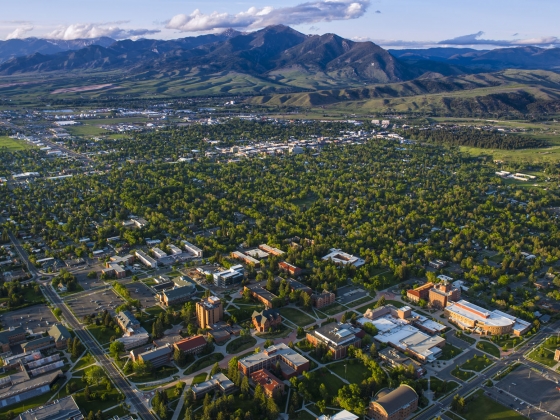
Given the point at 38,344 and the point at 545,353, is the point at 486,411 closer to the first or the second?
the point at 545,353

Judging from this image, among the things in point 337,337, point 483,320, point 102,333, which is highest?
point 337,337

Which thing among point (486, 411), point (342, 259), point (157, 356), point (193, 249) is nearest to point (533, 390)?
point (486, 411)

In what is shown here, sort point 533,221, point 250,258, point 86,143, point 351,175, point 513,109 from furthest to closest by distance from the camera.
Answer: point 513,109 < point 86,143 < point 351,175 < point 533,221 < point 250,258

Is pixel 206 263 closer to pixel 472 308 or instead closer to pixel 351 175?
pixel 472 308

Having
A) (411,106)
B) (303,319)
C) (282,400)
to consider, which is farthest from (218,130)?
(282,400)

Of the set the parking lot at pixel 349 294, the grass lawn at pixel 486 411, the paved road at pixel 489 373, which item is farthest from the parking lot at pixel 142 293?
the grass lawn at pixel 486 411

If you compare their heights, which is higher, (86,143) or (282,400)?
(86,143)
